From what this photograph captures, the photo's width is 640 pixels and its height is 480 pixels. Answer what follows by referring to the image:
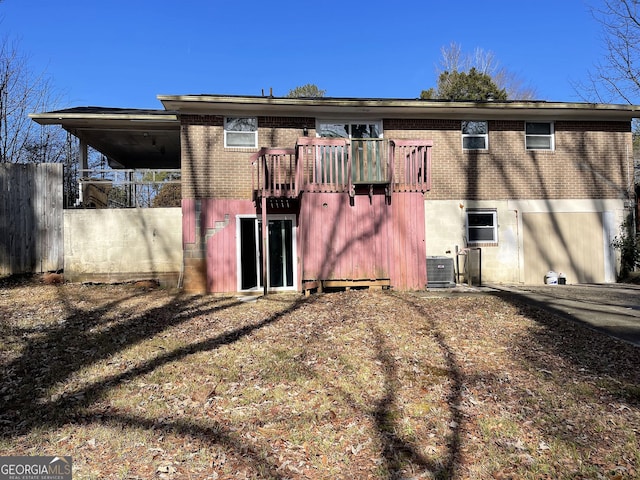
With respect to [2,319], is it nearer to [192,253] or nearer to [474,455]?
[192,253]

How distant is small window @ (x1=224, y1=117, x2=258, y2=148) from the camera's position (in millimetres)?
10719

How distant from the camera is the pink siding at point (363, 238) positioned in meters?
9.34

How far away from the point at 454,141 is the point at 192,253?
8054mm

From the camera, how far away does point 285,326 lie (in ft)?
21.6

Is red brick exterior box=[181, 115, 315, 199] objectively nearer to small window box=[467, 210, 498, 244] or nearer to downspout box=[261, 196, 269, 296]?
downspout box=[261, 196, 269, 296]

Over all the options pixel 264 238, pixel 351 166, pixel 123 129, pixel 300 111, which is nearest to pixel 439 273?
pixel 351 166

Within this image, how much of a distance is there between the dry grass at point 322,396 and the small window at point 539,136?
22.7 feet

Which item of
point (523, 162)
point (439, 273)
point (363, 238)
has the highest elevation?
point (523, 162)

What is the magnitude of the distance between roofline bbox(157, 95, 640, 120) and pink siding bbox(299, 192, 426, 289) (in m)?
2.88

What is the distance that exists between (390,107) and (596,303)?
22.3 feet

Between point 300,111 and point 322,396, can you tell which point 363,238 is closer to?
point 300,111

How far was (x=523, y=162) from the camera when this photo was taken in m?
11.8

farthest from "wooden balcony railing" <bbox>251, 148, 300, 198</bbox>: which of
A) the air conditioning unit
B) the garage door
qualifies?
the garage door

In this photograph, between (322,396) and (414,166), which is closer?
(322,396)
